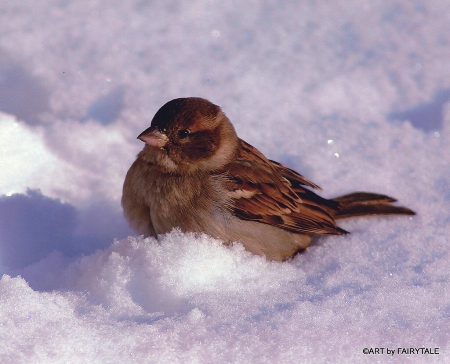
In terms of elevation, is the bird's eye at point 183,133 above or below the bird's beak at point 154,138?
above

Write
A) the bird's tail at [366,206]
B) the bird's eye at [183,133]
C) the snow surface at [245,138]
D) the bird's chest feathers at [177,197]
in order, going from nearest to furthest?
the snow surface at [245,138]
the bird's chest feathers at [177,197]
the bird's eye at [183,133]
the bird's tail at [366,206]

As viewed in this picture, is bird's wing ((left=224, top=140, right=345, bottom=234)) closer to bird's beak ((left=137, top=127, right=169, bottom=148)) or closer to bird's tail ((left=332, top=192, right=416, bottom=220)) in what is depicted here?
bird's tail ((left=332, top=192, right=416, bottom=220))

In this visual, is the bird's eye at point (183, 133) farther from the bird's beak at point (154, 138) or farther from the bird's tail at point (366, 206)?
the bird's tail at point (366, 206)

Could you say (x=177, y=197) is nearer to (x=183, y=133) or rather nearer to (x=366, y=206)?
(x=183, y=133)

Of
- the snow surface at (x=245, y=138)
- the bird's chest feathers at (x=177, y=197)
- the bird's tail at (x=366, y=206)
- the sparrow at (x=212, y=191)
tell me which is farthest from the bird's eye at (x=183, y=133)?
the bird's tail at (x=366, y=206)

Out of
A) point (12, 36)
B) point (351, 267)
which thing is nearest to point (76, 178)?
point (12, 36)

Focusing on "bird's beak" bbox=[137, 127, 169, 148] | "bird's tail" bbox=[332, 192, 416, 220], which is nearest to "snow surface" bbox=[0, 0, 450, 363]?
"bird's tail" bbox=[332, 192, 416, 220]
